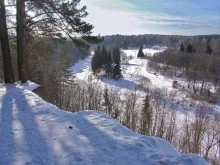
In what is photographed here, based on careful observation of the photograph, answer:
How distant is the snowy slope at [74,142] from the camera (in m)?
5.17

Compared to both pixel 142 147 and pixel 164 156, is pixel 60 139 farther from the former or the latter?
pixel 164 156

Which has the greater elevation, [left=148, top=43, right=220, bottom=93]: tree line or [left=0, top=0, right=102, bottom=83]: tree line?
[left=0, top=0, right=102, bottom=83]: tree line

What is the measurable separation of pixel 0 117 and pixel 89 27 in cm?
894

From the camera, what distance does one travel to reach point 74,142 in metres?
5.90

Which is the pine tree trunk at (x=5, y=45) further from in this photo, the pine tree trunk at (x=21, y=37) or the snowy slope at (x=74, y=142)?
the snowy slope at (x=74, y=142)

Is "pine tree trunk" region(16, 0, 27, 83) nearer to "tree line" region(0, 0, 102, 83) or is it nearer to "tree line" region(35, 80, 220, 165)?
"tree line" region(0, 0, 102, 83)

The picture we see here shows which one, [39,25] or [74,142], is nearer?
[74,142]

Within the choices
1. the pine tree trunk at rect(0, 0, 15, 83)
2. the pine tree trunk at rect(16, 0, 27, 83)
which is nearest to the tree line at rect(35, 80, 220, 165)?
the pine tree trunk at rect(16, 0, 27, 83)

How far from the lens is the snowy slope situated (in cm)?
517

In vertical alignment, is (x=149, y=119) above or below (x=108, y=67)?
above

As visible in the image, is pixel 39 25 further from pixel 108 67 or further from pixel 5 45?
pixel 108 67

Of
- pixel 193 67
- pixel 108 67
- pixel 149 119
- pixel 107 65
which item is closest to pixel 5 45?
pixel 149 119

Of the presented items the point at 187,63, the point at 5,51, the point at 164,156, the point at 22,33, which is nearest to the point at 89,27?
the point at 22,33

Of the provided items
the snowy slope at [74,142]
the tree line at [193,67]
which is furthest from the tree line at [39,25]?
the tree line at [193,67]
